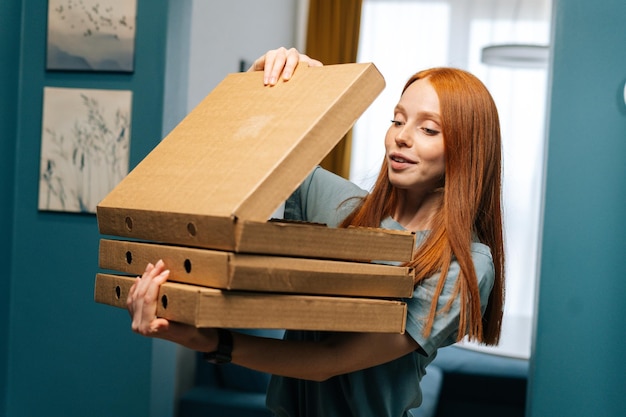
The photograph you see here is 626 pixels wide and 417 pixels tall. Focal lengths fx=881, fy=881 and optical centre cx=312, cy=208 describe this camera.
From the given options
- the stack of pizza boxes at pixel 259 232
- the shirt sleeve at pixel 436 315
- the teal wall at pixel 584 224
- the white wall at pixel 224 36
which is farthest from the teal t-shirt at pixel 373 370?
the white wall at pixel 224 36

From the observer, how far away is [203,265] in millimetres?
1206

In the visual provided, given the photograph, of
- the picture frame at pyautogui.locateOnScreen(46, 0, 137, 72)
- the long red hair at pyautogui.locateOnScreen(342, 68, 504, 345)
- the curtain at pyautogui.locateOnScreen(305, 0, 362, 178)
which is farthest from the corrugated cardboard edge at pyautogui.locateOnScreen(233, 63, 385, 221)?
the curtain at pyautogui.locateOnScreen(305, 0, 362, 178)

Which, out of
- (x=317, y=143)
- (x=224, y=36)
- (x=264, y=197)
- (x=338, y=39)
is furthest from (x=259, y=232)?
(x=338, y=39)

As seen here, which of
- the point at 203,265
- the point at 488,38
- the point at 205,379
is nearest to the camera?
the point at 203,265

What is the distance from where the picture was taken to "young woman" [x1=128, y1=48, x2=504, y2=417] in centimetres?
145

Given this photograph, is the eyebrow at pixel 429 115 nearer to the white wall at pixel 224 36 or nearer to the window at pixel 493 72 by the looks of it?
the white wall at pixel 224 36

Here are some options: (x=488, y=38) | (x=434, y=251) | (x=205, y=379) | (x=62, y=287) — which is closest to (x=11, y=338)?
(x=62, y=287)

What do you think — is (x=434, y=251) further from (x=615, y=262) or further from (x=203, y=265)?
(x=615, y=262)

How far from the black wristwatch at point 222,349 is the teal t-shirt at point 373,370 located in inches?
9.6

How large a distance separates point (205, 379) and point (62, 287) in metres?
1.08

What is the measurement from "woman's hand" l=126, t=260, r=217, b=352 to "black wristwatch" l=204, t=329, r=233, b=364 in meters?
0.10

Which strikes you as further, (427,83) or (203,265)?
(427,83)

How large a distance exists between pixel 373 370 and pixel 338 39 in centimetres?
570

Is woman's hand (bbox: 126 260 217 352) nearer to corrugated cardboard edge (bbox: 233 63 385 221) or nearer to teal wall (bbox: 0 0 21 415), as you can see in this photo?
corrugated cardboard edge (bbox: 233 63 385 221)
